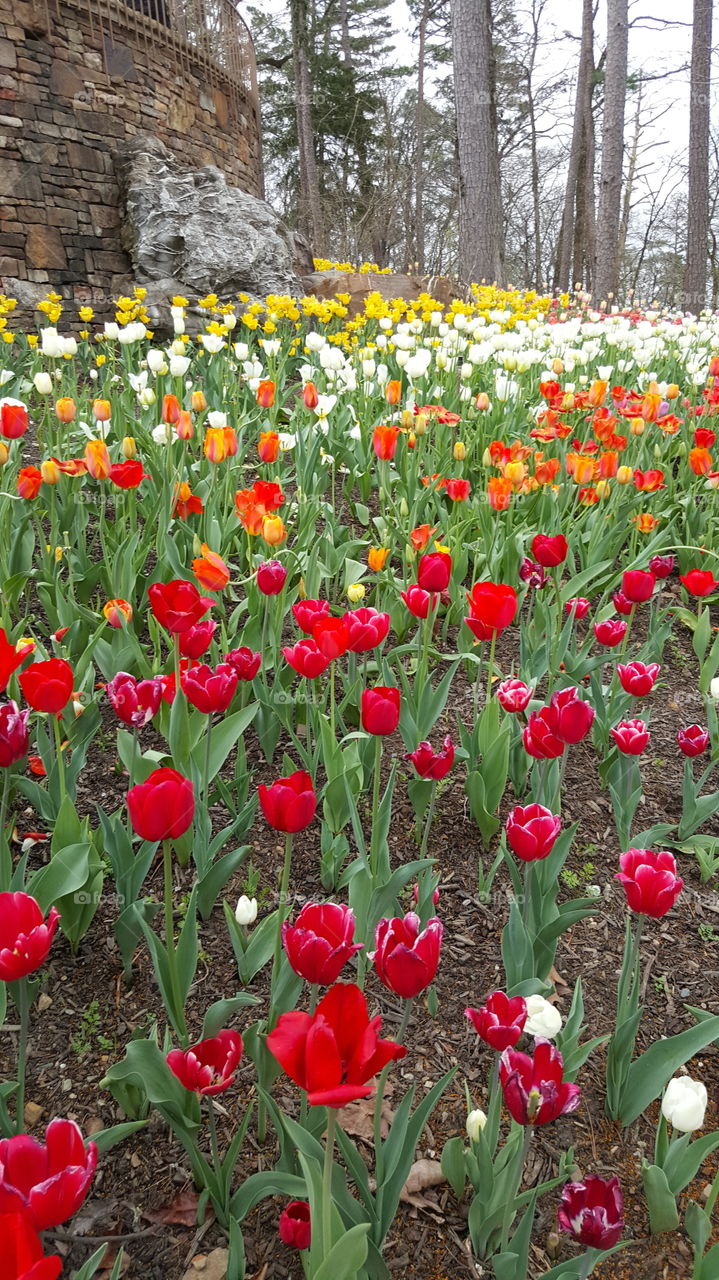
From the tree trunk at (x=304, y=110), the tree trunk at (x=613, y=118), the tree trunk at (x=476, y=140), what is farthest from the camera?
the tree trunk at (x=304, y=110)

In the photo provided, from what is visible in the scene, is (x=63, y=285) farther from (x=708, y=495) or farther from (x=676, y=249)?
(x=676, y=249)

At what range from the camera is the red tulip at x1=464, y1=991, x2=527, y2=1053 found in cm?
91

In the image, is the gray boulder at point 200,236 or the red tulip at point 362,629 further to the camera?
the gray boulder at point 200,236

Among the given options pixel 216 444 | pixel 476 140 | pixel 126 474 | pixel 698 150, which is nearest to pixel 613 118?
pixel 698 150

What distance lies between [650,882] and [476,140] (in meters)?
8.77

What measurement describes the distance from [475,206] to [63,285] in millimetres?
4031

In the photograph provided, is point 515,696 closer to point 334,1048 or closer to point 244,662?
point 244,662

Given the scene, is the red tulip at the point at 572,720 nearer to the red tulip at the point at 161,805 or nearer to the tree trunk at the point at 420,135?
the red tulip at the point at 161,805

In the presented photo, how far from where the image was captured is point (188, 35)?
380 inches

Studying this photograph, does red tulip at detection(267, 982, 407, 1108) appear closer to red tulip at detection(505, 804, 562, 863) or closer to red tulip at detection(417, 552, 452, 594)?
red tulip at detection(505, 804, 562, 863)

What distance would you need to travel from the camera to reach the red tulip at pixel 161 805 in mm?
951

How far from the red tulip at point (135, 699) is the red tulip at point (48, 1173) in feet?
2.23

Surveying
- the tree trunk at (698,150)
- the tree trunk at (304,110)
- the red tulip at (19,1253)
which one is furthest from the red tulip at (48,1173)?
the tree trunk at (304,110)

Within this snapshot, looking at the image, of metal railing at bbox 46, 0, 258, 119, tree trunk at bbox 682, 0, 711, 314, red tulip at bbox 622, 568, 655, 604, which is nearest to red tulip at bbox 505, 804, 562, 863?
red tulip at bbox 622, 568, 655, 604
